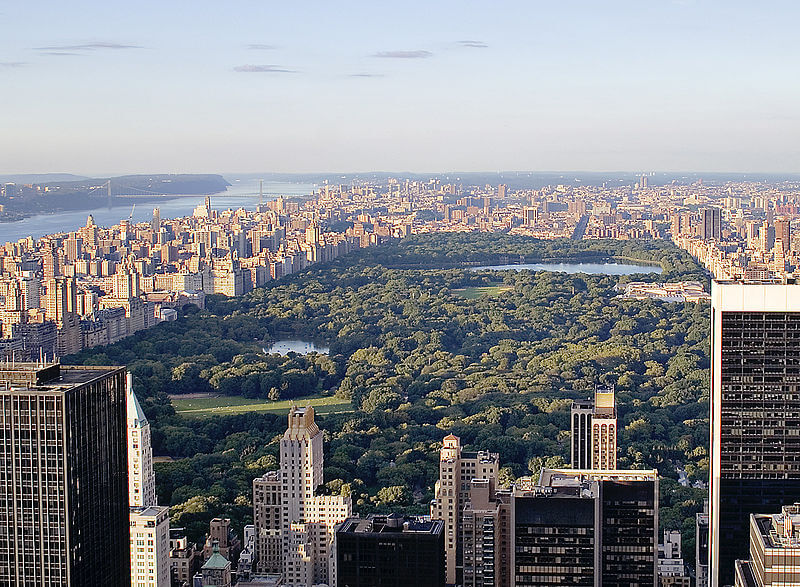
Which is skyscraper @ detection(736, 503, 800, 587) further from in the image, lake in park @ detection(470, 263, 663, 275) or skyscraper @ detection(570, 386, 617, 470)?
lake in park @ detection(470, 263, 663, 275)

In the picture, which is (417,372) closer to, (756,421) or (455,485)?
(455,485)

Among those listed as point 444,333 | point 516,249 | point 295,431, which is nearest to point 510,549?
point 295,431

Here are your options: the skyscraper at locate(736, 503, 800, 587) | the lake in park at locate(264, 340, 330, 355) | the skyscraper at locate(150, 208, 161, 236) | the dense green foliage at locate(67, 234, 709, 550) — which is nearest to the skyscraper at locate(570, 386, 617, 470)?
the dense green foliage at locate(67, 234, 709, 550)

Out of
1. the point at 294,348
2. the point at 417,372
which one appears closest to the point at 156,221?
the point at 294,348

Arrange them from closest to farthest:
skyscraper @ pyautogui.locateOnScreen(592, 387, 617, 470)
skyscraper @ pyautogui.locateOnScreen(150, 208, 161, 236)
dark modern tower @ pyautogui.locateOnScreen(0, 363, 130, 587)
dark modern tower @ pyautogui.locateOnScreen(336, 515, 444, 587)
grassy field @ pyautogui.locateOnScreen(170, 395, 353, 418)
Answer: dark modern tower @ pyautogui.locateOnScreen(0, 363, 130, 587)
dark modern tower @ pyautogui.locateOnScreen(336, 515, 444, 587)
skyscraper @ pyautogui.locateOnScreen(592, 387, 617, 470)
grassy field @ pyautogui.locateOnScreen(170, 395, 353, 418)
skyscraper @ pyautogui.locateOnScreen(150, 208, 161, 236)

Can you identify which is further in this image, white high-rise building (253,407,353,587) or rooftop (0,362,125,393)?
white high-rise building (253,407,353,587)

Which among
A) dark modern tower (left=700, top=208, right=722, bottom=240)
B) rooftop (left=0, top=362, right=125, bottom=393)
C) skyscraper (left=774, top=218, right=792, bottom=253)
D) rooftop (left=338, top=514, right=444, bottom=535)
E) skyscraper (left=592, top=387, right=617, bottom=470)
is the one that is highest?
rooftop (left=0, top=362, right=125, bottom=393)

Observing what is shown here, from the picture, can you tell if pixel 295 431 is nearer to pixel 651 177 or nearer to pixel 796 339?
pixel 796 339
